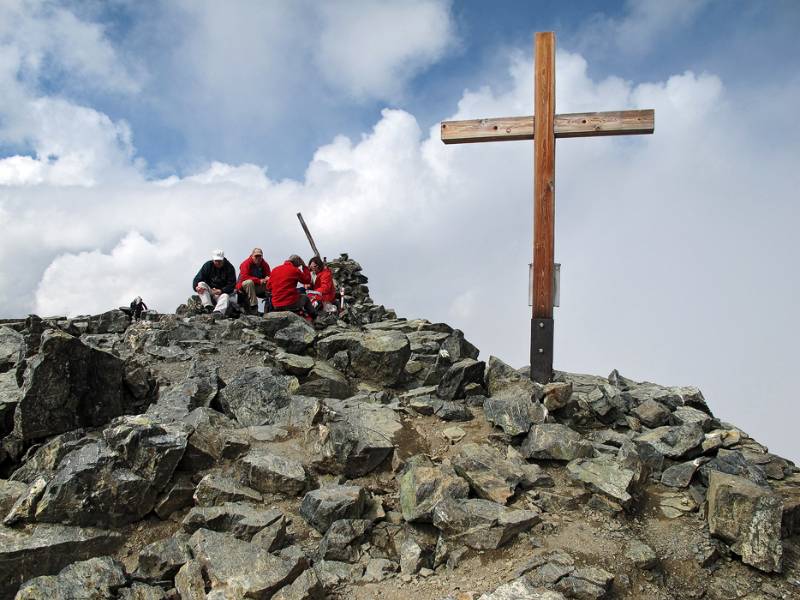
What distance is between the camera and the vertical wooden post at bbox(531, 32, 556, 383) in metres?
10.8

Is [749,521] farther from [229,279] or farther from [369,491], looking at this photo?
[229,279]

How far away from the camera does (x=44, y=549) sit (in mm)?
5957

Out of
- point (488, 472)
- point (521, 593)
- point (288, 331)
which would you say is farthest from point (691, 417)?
point (288, 331)

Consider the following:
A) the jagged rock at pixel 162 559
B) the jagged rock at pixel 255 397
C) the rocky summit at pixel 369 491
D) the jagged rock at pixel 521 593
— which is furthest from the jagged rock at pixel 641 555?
the jagged rock at pixel 255 397

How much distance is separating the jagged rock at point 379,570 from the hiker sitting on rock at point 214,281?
12.4 m

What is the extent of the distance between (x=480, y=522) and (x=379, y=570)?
1.23m

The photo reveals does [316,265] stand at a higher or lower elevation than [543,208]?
higher

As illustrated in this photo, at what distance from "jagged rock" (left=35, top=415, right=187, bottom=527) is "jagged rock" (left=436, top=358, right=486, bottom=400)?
4.60 m

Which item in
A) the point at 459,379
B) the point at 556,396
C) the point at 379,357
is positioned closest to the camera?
the point at 556,396

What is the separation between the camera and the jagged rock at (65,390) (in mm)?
8039

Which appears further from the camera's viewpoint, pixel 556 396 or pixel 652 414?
pixel 652 414

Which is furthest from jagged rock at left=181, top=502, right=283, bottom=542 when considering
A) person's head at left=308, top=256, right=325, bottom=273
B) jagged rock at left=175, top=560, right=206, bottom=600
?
person's head at left=308, top=256, right=325, bottom=273

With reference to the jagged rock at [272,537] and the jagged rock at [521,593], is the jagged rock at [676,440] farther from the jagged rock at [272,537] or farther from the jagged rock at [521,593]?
the jagged rock at [272,537]

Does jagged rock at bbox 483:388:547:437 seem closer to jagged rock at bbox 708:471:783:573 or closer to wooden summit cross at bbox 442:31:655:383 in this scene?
wooden summit cross at bbox 442:31:655:383
